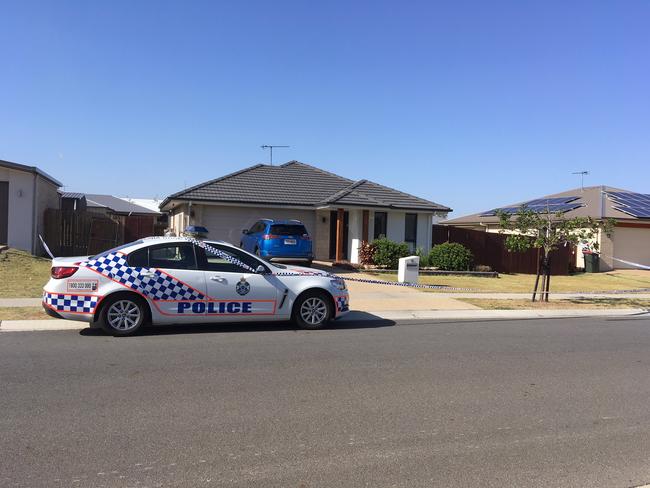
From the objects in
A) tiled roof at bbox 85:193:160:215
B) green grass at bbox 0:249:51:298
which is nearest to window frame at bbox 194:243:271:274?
green grass at bbox 0:249:51:298

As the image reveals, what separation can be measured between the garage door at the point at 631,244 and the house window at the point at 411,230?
11.2 meters

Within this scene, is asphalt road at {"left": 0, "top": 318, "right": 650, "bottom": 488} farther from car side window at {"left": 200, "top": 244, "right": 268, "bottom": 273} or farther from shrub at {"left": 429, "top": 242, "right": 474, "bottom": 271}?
shrub at {"left": 429, "top": 242, "right": 474, "bottom": 271}

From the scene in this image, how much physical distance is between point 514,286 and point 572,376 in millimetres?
12695

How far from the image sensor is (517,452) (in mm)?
4438

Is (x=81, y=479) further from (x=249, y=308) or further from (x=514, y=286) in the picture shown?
(x=514, y=286)

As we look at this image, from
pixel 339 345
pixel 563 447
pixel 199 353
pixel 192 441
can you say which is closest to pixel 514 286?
pixel 339 345

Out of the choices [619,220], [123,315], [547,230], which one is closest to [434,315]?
[547,230]

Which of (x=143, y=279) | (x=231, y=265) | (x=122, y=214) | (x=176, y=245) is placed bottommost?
(x=143, y=279)

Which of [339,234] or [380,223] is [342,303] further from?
[380,223]

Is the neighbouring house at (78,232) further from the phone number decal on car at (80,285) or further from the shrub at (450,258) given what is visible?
the phone number decal on car at (80,285)

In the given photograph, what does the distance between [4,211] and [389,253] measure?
13327mm

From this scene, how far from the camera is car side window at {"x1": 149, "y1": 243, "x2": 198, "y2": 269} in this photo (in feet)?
29.6

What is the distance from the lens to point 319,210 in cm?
2434

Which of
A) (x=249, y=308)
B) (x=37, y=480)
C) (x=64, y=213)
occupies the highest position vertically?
(x=64, y=213)
